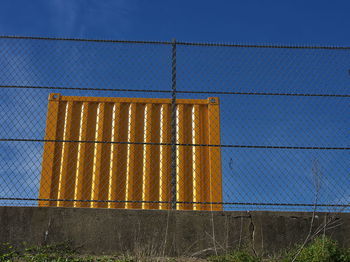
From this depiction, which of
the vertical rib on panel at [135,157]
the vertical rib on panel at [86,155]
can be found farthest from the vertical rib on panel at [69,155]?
the vertical rib on panel at [135,157]

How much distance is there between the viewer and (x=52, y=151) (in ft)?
25.6

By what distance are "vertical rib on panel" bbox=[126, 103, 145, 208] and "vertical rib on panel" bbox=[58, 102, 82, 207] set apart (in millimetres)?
1063

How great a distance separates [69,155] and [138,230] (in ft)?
11.5

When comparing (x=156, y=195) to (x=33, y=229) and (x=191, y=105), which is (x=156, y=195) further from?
(x=33, y=229)

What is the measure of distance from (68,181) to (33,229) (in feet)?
9.24

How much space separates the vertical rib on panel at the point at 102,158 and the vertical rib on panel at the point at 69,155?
41cm

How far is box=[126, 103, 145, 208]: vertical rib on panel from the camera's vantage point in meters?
7.67

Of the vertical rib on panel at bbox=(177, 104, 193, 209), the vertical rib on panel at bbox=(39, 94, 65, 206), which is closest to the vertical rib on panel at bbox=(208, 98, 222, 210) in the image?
the vertical rib on panel at bbox=(177, 104, 193, 209)

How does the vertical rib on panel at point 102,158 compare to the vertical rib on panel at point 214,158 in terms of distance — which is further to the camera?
the vertical rib on panel at point 102,158

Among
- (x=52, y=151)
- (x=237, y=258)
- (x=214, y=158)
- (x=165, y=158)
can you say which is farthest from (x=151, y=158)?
(x=237, y=258)

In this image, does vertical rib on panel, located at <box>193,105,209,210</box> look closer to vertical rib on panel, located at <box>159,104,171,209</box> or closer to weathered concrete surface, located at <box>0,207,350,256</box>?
vertical rib on panel, located at <box>159,104,171,209</box>

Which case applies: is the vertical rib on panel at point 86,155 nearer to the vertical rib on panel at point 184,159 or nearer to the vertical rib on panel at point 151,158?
the vertical rib on panel at point 151,158

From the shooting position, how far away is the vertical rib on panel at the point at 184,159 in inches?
303

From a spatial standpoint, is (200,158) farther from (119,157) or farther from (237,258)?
(237,258)
